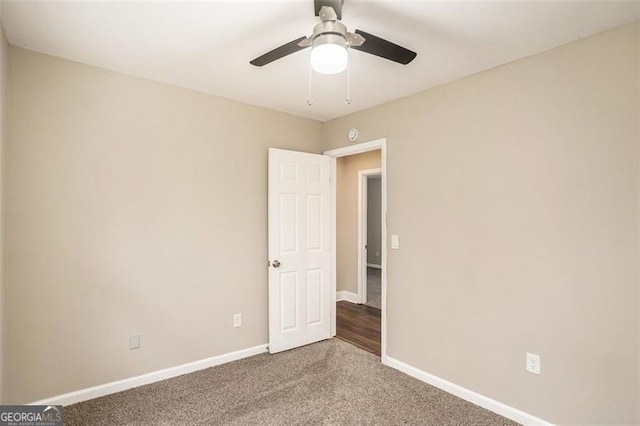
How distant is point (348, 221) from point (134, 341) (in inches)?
138

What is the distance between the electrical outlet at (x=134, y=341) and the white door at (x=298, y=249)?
3.92 feet

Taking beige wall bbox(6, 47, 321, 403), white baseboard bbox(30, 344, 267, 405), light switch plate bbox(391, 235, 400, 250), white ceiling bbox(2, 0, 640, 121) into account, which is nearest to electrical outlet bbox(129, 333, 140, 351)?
beige wall bbox(6, 47, 321, 403)

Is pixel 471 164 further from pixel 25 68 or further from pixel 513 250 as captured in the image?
pixel 25 68

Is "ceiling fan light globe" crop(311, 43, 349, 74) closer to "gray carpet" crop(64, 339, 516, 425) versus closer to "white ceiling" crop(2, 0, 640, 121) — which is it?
"white ceiling" crop(2, 0, 640, 121)

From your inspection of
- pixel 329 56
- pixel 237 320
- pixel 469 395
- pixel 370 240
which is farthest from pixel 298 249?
pixel 370 240

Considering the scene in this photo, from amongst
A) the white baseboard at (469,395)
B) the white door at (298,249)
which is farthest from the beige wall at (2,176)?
the white baseboard at (469,395)

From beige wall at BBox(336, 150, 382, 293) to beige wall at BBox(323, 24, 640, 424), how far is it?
87.8 inches

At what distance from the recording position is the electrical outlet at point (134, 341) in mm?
2758

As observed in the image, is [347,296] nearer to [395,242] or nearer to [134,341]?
[395,242]

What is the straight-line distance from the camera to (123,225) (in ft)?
8.92

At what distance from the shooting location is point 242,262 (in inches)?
134

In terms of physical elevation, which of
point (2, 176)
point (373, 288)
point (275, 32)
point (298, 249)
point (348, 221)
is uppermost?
point (275, 32)

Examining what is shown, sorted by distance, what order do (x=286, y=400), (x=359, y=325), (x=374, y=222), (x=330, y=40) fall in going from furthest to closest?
1. (x=374, y=222)
2. (x=359, y=325)
3. (x=286, y=400)
4. (x=330, y=40)

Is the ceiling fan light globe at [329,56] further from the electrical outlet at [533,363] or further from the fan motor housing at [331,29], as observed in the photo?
the electrical outlet at [533,363]
